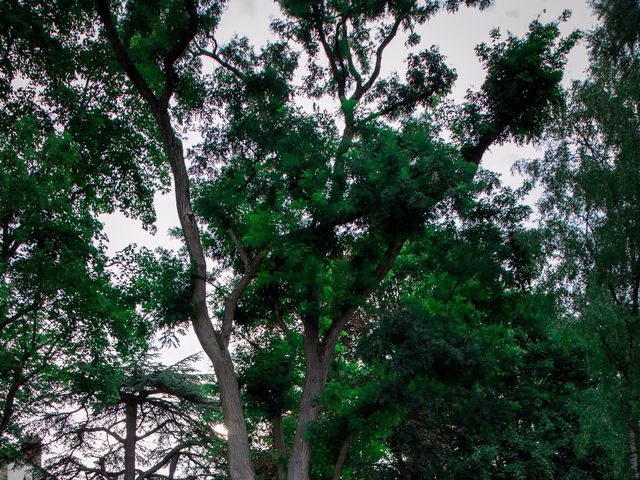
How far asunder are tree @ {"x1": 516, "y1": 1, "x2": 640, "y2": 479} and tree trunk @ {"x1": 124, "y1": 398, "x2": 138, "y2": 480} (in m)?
12.1

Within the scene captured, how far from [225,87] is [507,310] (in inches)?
286

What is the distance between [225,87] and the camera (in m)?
11.8

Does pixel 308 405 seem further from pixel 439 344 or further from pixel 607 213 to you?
pixel 607 213

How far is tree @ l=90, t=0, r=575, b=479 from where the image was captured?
9.00 m

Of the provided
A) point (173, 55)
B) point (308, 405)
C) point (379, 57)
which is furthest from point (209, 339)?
point (379, 57)

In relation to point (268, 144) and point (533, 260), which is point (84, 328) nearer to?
point (268, 144)

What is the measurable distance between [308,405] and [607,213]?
7032 mm

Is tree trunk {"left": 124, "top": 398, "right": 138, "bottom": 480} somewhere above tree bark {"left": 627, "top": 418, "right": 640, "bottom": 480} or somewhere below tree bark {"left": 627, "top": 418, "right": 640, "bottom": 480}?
above

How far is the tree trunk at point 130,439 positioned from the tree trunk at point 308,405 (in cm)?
802

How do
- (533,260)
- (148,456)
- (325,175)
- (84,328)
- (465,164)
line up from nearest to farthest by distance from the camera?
(465,164), (325,175), (84,328), (533,260), (148,456)

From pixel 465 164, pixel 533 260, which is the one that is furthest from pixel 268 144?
pixel 533 260

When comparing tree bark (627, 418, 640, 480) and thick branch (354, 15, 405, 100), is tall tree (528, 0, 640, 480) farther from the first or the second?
thick branch (354, 15, 405, 100)

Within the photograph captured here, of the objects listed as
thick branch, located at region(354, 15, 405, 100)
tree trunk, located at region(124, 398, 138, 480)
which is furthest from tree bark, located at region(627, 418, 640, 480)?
tree trunk, located at region(124, 398, 138, 480)

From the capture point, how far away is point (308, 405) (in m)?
9.88
